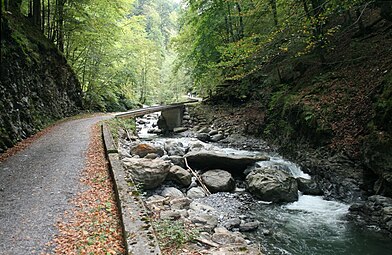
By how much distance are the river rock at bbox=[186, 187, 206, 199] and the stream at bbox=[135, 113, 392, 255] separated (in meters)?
0.20

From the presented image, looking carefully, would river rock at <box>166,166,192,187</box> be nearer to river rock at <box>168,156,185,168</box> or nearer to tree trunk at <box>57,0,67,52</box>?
river rock at <box>168,156,185,168</box>

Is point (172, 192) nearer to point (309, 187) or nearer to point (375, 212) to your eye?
point (309, 187)

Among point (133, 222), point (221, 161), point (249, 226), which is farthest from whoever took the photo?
point (221, 161)

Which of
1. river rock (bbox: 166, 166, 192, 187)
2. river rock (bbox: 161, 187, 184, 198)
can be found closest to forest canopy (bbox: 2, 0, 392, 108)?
river rock (bbox: 166, 166, 192, 187)

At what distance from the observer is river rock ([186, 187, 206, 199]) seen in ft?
25.4

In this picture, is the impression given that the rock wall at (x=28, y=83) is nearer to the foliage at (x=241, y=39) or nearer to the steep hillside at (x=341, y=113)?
the foliage at (x=241, y=39)

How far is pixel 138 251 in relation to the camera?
315 centimetres

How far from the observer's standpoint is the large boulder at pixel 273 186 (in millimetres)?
7527

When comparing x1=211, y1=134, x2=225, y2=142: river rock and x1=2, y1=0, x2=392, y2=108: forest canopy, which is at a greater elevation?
x1=2, y1=0, x2=392, y2=108: forest canopy

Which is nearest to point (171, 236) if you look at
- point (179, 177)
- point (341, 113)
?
point (179, 177)

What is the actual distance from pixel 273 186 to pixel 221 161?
269 centimetres

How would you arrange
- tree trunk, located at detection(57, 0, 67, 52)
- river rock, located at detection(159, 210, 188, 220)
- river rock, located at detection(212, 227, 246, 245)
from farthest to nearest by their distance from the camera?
1. tree trunk, located at detection(57, 0, 67, 52)
2. river rock, located at detection(159, 210, 188, 220)
3. river rock, located at detection(212, 227, 246, 245)

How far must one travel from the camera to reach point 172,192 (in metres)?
7.43

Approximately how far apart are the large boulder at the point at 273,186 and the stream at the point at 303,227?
0.64 ft
